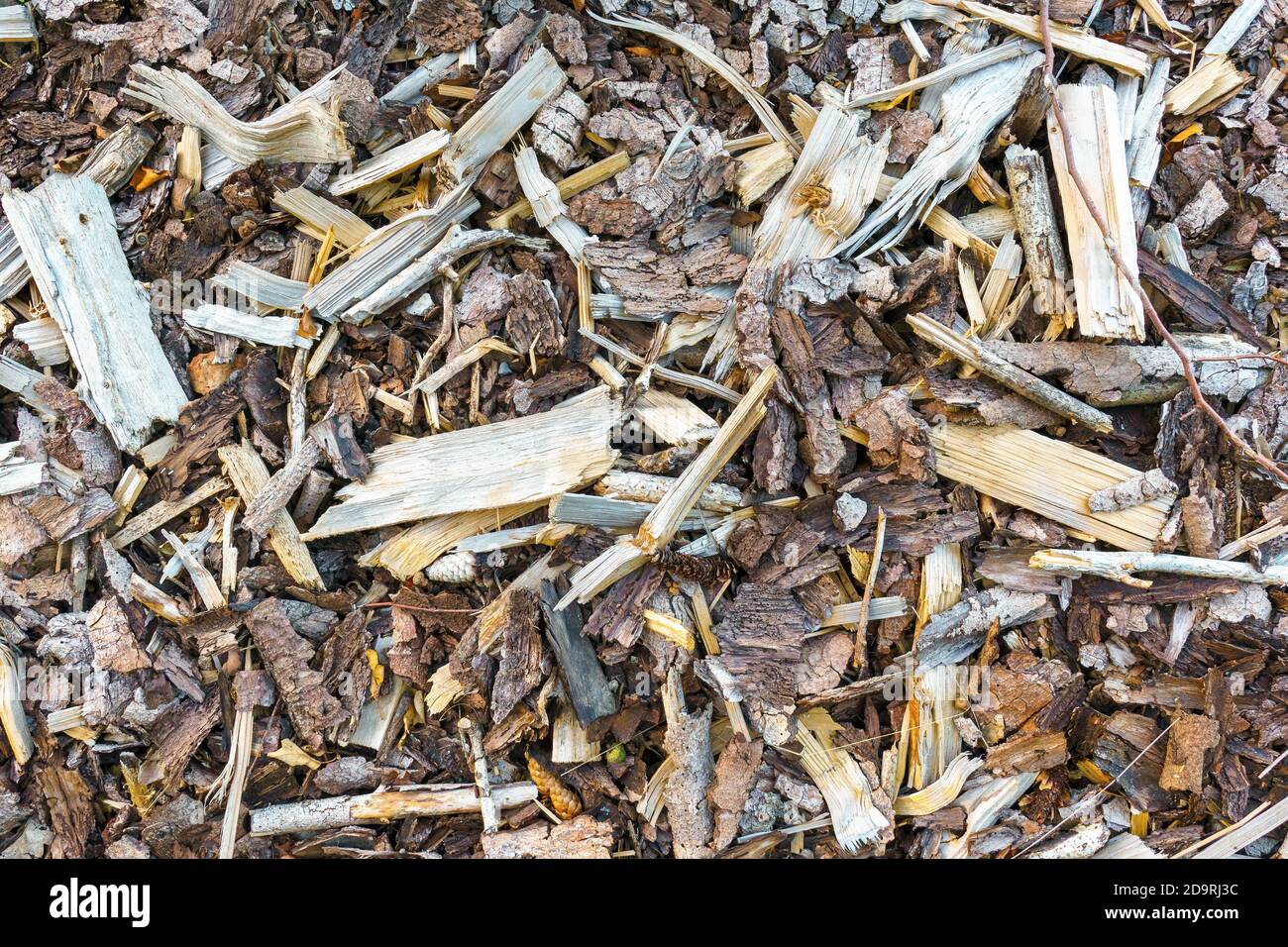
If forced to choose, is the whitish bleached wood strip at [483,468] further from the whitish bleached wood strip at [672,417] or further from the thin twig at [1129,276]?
the thin twig at [1129,276]

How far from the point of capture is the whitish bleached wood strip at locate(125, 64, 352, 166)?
2.21 m

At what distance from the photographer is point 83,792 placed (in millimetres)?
2279

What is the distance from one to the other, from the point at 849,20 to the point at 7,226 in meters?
2.39

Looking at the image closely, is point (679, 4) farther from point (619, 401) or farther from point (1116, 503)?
point (1116, 503)

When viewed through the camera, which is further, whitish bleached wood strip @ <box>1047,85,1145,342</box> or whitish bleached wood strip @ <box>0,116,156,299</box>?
whitish bleached wood strip @ <box>0,116,156,299</box>

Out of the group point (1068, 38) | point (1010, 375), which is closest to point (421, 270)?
point (1010, 375)

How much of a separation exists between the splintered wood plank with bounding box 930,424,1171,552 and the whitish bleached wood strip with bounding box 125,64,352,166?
1.80 metres

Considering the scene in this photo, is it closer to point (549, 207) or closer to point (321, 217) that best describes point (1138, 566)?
point (549, 207)

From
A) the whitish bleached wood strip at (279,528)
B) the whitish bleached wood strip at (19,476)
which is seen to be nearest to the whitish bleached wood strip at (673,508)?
the whitish bleached wood strip at (279,528)

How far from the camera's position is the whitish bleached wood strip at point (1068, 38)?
2.26 meters

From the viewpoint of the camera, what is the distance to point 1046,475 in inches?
86.1

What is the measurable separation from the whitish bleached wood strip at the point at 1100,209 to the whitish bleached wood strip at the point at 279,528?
2138 mm

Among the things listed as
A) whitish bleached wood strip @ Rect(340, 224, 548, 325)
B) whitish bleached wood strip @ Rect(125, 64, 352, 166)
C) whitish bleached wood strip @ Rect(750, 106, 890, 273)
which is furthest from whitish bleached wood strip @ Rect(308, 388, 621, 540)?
whitish bleached wood strip @ Rect(125, 64, 352, 166)

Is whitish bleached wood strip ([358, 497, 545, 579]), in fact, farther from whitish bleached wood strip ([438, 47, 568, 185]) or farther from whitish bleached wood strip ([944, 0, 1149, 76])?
whitish bleached wood strip ([944, 0, 1149, 76])
